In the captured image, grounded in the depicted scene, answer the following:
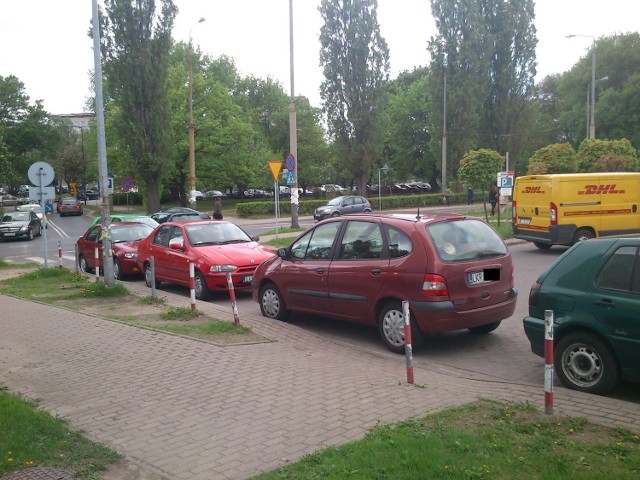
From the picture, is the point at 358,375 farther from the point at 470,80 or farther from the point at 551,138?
the point at 551,138

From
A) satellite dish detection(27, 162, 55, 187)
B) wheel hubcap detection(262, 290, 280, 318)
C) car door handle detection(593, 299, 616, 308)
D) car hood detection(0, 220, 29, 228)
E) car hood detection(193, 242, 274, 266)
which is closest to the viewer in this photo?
car door handle detection(593, 299, 616, 308)

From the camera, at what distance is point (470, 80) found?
5172cm

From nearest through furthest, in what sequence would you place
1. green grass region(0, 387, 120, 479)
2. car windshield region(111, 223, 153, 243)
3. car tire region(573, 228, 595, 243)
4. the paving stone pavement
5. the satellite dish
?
green grass region(0, 387, 120, 479), the paving stone pavement, the satellite dish, car windshield region(111, 223, 153, 243), car tire region(573, 228, 595, 243)

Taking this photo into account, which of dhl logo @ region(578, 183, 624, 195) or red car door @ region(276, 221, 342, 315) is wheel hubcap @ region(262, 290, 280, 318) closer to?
red car door @ region(276, 221, 342, 315)

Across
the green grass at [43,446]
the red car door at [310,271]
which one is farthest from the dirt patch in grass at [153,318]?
the green grass at [43,446]

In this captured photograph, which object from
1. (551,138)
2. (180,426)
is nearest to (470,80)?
(551,138)

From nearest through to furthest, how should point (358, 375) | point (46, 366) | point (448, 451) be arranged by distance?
point (448, 451) → point (358, 375) → point (46, 366)

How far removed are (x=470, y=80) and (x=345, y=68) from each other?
10.9 meters

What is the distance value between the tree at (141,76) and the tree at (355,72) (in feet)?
49.0

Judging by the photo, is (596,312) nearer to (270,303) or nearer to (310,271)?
(310,271)

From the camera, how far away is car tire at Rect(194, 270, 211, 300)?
38.3 ft

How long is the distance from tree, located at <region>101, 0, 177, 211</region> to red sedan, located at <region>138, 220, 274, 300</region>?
2737 cm

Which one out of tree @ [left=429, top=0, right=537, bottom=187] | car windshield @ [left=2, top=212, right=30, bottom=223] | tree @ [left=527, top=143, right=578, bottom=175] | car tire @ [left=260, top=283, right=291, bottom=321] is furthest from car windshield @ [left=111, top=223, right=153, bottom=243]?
tree @ [left=429, top=0, right=537, bottom=187]

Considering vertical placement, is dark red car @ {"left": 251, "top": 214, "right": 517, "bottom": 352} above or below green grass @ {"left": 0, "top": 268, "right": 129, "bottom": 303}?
above
